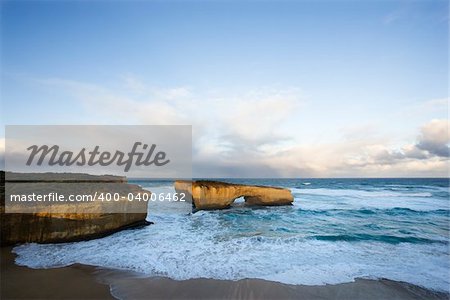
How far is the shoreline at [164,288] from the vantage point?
6.27m

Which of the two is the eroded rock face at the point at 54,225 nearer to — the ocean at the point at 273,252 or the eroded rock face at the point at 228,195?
the ocean at the point at 273,252

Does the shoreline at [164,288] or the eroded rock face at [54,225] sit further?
the eroded rock face at [54,225]

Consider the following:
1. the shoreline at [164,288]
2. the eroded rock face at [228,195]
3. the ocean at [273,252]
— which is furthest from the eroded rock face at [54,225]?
the eroded rock face at [228,195]

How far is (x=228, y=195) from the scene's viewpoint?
22.9 meters

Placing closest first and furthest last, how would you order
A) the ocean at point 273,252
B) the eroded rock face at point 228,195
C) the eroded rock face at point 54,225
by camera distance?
the ocean at point 273,252, the eroded rock face at point 54,225, the eroded rock face at point 228,195

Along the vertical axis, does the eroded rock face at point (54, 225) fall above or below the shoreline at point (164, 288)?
above

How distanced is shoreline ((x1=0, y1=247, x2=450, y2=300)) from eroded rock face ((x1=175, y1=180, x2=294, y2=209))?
565 inches

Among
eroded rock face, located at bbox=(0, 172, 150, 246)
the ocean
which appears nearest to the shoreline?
the ocean

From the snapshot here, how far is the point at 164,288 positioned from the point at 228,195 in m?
16.3

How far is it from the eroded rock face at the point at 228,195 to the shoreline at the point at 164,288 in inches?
565

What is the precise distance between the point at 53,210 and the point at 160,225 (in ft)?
19.4

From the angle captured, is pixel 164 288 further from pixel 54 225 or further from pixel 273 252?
pixel 54 225

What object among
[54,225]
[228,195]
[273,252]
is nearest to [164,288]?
[273,252]

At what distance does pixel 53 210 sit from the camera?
10.3m
